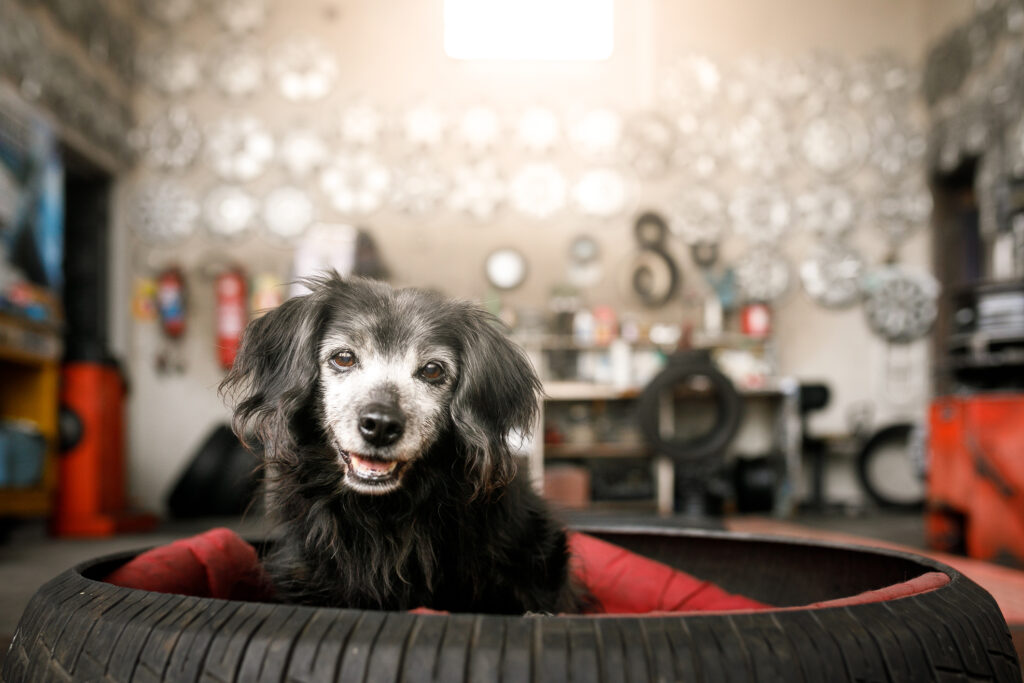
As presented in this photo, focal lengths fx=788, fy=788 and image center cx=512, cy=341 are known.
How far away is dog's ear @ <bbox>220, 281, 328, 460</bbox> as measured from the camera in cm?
121

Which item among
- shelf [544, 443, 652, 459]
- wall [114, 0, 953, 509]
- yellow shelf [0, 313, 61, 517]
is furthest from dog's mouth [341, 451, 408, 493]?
wall [114, 0, 953, 509]

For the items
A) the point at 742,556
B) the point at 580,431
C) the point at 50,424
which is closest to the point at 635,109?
the point at 580,431

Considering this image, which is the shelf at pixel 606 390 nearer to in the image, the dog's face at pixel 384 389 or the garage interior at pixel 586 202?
the garage interior at pixel 586 202

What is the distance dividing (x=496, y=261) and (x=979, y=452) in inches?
165

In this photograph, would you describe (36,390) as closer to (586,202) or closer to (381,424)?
(586,202)

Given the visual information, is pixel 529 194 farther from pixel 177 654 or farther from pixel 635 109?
pixel 177 654

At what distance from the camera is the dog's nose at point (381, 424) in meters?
1.07

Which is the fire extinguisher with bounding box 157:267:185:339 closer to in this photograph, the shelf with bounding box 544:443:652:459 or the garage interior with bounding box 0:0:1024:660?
the garage interior with bounding box 0:0:1024:660

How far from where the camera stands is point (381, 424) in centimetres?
107

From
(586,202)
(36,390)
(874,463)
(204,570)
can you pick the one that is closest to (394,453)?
(204,570)

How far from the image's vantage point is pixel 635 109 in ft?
23.4

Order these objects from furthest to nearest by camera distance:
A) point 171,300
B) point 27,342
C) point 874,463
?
point 874,463
point 171,300
point 27,342

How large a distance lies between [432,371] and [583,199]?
5983 mm

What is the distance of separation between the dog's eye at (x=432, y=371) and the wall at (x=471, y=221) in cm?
564
